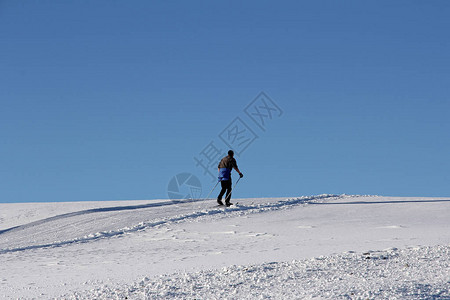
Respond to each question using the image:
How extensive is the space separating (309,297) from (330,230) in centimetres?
687

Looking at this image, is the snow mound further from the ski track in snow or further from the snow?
the ski track in snow

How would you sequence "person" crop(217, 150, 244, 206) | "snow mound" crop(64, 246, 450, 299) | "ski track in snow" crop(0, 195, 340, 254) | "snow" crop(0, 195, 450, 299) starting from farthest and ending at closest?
"person" crop(217, 150, 244, 206), "ski track in snow" crop(0, 195, 340, 254), "snow" crop(0, 195, 450, 299), "snow mound" crop(64, 246, 450, 299)

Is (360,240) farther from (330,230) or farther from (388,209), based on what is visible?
(388,209)

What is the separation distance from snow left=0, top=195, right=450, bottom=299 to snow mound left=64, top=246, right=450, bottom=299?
0.05 ft

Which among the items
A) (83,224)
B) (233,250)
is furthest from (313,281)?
(83,224)

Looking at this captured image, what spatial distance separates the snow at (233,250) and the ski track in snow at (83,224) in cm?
4

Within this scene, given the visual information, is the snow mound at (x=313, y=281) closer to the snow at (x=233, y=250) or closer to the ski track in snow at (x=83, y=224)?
the snow at (x=233, y=250)

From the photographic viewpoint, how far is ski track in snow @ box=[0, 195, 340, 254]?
1315cm

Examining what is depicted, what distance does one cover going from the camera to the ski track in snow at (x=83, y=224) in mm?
13148

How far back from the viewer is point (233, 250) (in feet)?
34.0

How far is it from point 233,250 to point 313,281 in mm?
3551

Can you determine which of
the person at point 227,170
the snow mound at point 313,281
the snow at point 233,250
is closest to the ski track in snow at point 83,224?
the snow at point 233,250

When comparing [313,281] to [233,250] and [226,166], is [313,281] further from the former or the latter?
[226,166]

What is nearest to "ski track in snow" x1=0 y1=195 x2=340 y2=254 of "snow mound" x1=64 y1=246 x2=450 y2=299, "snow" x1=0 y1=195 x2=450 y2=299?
"snow" x1=0 y1=195 x2=450 y2=299
